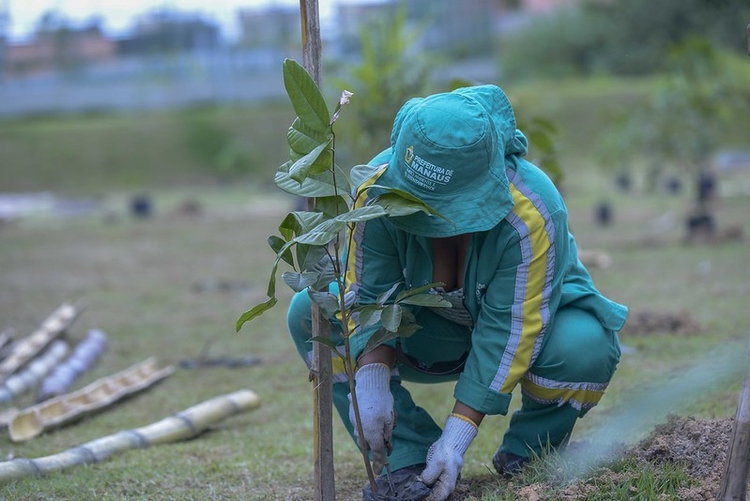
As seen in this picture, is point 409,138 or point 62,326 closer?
point 409,138

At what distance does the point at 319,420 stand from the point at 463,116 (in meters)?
0.86

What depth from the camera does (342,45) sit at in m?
23.9

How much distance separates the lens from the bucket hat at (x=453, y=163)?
87.7 inches

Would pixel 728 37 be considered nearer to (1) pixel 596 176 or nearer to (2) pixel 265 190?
(1) pixel 596 176

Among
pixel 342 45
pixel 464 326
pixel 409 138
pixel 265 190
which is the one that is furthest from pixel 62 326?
pixel 342 45

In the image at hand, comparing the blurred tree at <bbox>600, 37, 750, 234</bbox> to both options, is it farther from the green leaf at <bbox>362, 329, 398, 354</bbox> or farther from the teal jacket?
the green leaf at <bbox>362, 329, 398, 354</bbox>

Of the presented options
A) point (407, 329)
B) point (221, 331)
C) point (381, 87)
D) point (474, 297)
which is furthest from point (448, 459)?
point (381, 87)

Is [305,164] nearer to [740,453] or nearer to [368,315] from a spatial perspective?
[368,315]

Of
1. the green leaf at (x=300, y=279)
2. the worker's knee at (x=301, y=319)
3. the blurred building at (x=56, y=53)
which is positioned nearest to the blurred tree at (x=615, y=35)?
the blurred building at (x=56, y=53)

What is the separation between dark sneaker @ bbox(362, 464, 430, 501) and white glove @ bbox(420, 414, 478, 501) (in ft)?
Result: 0.08

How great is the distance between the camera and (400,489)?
2.44m

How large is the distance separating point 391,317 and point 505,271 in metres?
0.36

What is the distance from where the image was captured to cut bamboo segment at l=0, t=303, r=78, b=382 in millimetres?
4859

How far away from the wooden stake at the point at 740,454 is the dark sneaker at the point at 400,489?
77cm
